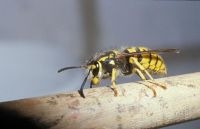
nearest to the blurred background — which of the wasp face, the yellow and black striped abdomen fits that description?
the yellow and black striped abdomen

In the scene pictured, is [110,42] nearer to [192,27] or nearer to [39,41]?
[39,41]

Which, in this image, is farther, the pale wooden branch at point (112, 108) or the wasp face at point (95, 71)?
the wasp face at point (95, 71)

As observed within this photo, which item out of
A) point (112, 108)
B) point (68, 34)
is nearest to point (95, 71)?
point (112, 108)

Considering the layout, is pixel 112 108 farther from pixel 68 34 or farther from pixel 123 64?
pixel 68 34

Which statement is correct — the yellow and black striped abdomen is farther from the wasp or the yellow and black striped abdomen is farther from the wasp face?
the wasp face

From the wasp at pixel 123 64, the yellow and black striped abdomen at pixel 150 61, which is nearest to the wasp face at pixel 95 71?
the wasp at pixel 123 64

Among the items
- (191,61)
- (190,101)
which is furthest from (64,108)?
(191,61)

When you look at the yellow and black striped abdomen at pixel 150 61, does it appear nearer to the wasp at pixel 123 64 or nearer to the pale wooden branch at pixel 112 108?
the wasp at pixel 123 64
